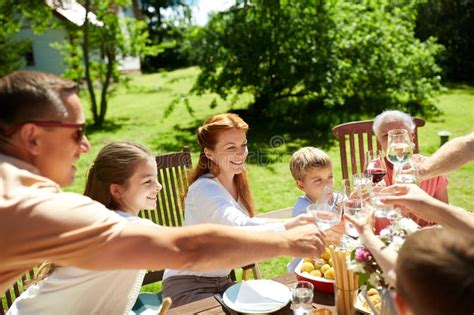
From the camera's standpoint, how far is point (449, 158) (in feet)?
9.50

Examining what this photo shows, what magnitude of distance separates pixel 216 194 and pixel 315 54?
7537 mm

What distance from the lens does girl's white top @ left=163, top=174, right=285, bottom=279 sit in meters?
2.84

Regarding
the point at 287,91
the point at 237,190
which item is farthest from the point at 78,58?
the point at 237,190

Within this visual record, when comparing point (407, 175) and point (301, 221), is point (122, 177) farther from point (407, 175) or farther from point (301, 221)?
point (407, 175)

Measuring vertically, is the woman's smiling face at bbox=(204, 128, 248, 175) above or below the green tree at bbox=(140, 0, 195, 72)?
below


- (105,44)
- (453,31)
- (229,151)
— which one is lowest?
(229,151)

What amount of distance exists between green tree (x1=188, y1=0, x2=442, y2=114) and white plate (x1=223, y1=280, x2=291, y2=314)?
26.3 ft

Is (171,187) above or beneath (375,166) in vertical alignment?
beneath

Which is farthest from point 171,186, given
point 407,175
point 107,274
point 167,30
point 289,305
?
point 167,30

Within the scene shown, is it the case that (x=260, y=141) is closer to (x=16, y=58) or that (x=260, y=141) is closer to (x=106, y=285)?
(x=106, y=285)

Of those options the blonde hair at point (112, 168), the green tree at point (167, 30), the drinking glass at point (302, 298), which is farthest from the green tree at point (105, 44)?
the drinking glass at point (302, 298)

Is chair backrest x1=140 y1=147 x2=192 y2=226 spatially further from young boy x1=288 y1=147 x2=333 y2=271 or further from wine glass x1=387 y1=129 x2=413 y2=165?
wine glass x1=387 y1=129 x2=413 y2=165

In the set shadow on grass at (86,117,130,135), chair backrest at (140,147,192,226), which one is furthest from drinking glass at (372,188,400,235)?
shadow on grass at (86,117,130,135)

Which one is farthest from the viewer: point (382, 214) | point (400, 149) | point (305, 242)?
point (400, 149)
